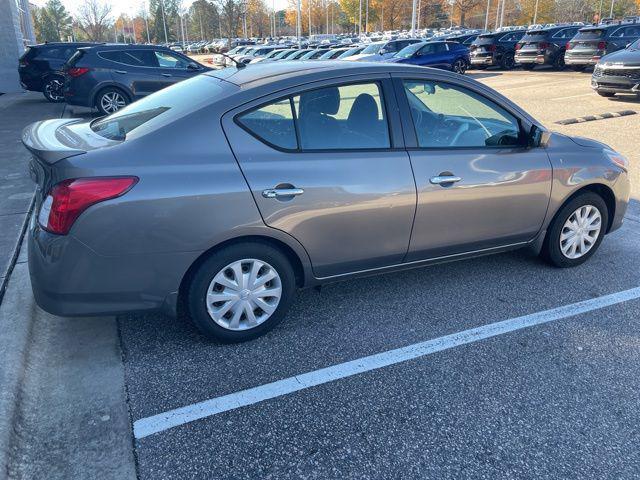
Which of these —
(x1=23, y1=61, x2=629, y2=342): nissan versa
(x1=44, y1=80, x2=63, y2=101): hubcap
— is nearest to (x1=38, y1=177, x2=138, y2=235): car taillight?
(x1=23, y1=61, x2=629, y2=342): nissan versa

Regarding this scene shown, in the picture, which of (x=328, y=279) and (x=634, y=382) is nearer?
(x=634, y=382)

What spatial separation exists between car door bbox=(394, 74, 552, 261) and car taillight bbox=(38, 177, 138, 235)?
1.84 metres

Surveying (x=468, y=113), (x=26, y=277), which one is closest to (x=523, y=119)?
(x=468, y=113)

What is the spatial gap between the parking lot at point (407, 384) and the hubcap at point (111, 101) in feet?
32.8

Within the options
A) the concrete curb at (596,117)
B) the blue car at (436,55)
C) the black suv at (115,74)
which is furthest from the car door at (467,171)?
the blue car at (436,55)

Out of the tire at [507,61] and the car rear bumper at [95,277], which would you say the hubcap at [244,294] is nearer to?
the car rear bumper at [95,277]

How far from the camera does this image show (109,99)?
12406 mm

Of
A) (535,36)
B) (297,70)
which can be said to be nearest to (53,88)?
(297,70)

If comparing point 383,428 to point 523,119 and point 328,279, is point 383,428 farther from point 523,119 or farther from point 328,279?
point 523,119

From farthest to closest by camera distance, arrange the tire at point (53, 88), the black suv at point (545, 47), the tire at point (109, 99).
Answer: the black suv at point (545, 47) < the tire at point (53, 88) < the tire at point (109, 99)

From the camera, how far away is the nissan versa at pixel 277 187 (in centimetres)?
291

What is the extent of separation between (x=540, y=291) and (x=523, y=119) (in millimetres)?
1291

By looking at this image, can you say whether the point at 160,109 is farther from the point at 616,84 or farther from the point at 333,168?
the point at 616,84

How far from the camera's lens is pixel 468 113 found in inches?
161
